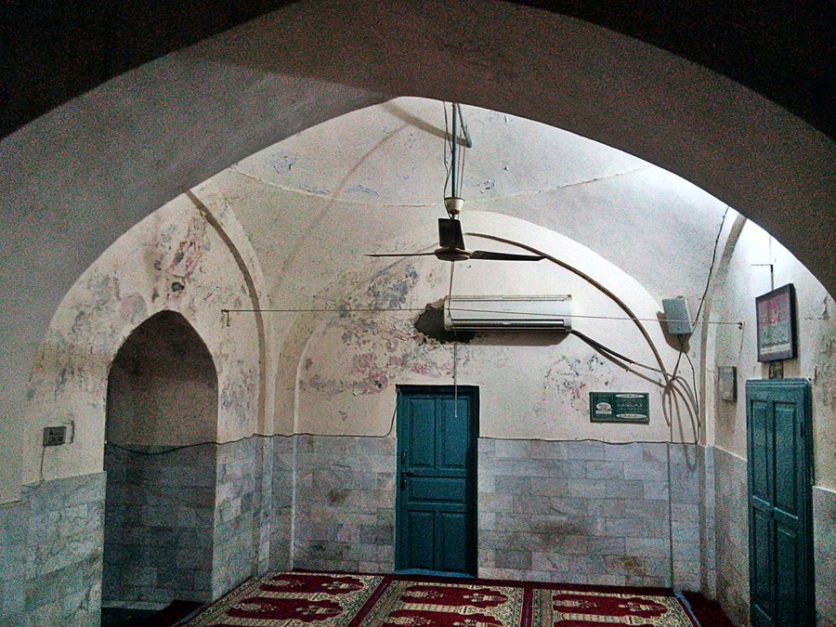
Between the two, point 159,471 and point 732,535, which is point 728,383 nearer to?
point 732,535

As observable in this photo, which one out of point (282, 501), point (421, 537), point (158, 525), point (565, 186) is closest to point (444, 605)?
point (421, 537)

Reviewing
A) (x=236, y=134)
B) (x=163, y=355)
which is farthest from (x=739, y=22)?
(x=163, y=355)

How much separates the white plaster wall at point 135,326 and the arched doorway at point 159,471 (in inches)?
4.4

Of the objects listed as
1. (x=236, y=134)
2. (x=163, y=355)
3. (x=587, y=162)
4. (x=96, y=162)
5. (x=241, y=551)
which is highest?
(x=587, y=162)

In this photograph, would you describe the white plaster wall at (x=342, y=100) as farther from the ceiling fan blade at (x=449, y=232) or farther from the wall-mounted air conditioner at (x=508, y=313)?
the wall-mounted air conditioner at (x=508, y=313)

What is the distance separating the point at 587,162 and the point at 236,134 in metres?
4.61

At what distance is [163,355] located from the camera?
7434 millimetres

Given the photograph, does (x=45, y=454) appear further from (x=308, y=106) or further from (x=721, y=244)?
(x=721, y=244)

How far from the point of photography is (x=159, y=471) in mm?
7469

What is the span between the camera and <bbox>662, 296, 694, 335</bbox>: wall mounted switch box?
791 cm

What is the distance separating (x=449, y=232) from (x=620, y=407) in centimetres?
343

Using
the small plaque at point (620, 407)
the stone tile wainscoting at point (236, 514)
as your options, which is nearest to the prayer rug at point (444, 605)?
the stone tile wainscoting at point (236, 514)

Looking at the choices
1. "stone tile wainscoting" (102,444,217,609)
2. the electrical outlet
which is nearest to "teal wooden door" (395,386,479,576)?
"stone tile wainscoting" (102,444,217,609)

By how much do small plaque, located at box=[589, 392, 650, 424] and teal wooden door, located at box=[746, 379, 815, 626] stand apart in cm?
204
